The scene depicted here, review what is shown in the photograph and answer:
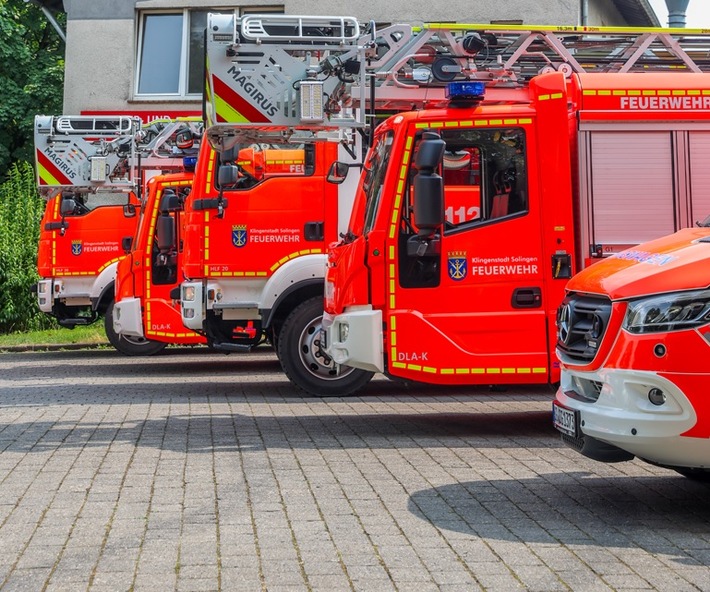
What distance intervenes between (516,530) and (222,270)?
768 cm

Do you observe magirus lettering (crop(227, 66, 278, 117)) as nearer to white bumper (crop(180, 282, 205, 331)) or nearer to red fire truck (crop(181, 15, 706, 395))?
red fire truck (crop(181, 15, 706, 395))

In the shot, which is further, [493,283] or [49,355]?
[49,355]

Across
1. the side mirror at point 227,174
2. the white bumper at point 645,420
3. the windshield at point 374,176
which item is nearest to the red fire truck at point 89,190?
the side mirror at point 227,174

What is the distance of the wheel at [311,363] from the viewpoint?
12398 mm

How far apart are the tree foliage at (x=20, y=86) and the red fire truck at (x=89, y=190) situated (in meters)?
12.2

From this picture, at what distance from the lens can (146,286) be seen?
16156 millimetres

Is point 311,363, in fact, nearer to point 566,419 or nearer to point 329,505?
point 329,505

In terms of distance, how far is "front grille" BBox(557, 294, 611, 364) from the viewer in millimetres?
6281

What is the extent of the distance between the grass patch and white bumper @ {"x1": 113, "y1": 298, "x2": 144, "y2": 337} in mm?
6127

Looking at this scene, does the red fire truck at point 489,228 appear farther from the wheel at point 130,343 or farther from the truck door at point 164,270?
the wheel at point 130,343

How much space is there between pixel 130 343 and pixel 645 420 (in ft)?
47.7

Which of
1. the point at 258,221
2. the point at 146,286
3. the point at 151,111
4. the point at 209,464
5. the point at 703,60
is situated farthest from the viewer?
the point at 151,111

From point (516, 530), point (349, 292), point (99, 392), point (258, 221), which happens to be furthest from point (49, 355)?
point (516, 530)

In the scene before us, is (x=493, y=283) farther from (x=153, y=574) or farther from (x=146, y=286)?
(x=146, y=286)
